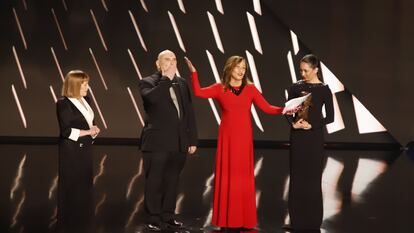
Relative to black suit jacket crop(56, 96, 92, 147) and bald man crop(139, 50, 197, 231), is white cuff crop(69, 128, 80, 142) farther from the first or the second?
bald man crop(139, 50, 197, 231)

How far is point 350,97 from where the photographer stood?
11750 mm

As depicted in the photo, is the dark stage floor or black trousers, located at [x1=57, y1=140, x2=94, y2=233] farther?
the dark stage floor

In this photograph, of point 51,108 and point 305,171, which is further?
point 51,108

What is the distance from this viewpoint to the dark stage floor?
209 inches

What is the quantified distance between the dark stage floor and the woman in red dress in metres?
0.19

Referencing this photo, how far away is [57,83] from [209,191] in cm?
573

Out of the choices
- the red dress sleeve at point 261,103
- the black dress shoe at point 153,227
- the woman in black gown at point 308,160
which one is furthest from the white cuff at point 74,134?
the woman in black gown at point 308,160

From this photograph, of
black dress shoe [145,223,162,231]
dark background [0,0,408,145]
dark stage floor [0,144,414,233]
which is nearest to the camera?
black dress shoe [145,223,162,231]

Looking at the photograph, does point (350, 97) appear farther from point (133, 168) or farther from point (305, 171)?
point (305, 171)

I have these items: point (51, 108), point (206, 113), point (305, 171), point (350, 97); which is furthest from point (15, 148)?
point (305, 171)

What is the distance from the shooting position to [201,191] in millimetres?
6871

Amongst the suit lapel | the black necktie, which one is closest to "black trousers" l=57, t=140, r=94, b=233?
the suit lapel

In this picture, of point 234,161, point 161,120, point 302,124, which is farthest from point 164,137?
point 302,124

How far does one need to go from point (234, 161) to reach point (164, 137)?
553 millimetres
